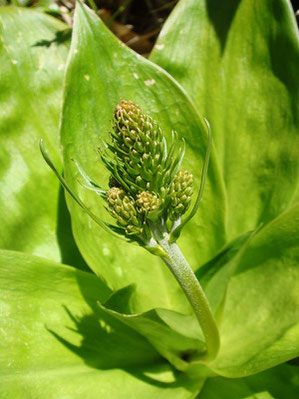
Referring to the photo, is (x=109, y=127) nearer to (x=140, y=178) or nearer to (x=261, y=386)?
(x=140, y=178)

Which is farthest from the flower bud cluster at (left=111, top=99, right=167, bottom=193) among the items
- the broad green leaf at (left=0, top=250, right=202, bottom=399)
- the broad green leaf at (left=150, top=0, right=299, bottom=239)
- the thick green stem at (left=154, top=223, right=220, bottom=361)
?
the broad green leaf at (left=150, top=0, right=299, bottom=239)

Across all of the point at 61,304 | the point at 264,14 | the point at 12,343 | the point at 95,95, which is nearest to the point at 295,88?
the point at 264,14

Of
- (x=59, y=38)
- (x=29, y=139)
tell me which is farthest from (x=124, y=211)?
(x=59, y=38)

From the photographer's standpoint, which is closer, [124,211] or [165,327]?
[124,211]

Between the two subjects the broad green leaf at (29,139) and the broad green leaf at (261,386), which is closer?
the broad green leaf at (261,386)

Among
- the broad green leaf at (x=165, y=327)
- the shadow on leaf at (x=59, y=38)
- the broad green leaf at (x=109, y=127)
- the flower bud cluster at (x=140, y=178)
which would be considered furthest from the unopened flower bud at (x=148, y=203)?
the shadow on leaf at (x=59, y=38)

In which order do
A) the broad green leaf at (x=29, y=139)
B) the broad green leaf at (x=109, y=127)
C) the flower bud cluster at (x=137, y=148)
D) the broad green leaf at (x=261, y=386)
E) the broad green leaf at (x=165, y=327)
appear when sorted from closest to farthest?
1. the flower bud cluster at (x=137, y=148)
2. the broad green leaf at (x=165, y=327)
3. the broad green leaf at (x=261, y=386)
4. the broad green leaf at (x=109, y=127)
5. the broad green leaf at (x=29, y=139)

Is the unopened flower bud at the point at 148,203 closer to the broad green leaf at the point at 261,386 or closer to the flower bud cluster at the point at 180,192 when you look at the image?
the flower bud cluster at the point at 180,192

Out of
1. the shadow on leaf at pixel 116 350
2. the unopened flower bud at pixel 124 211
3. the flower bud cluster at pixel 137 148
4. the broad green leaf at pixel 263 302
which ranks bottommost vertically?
the shadow on leaf at pixel 116 350

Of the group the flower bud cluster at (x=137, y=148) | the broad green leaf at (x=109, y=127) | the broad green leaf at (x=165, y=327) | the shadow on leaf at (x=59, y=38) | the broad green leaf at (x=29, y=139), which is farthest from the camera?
the shadow on leaf at (x=59, y=38)
